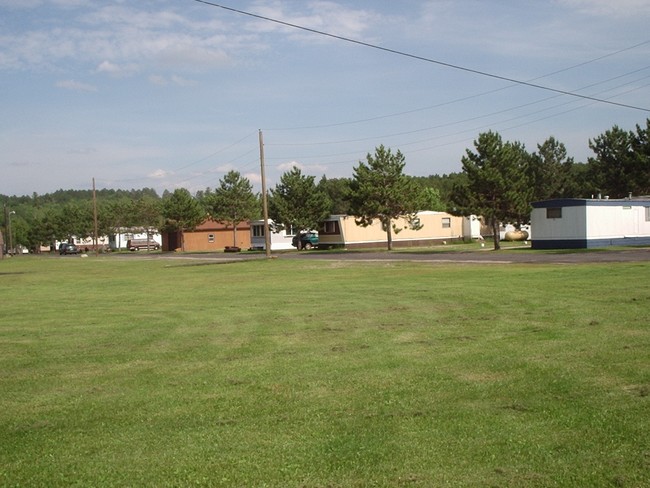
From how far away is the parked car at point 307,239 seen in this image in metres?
67.0

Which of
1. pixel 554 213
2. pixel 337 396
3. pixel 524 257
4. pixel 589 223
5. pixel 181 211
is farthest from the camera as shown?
pixel 181 211

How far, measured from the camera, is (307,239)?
6725 centimetres

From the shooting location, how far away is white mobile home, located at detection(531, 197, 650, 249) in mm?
42094

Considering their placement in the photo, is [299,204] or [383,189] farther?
[299,204]

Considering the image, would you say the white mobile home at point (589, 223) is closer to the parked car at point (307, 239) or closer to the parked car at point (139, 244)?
the parked car at point (307, 239)

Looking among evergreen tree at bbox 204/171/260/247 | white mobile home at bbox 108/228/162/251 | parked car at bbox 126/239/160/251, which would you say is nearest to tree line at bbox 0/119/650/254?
evergreen tree at bbox 204/171/260/247

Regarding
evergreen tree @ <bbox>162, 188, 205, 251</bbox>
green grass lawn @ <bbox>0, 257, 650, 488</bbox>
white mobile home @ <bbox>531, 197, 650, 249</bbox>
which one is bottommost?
green grass lawn @ <bbox>0, 257, 650, 488</bbox>

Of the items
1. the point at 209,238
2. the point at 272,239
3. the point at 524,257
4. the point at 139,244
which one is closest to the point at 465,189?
the point at 524,257

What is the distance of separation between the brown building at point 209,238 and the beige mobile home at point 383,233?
910 inches

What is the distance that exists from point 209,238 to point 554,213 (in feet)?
179

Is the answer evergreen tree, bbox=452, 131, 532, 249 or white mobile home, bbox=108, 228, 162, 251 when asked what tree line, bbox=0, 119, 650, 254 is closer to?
Result: evergreen tree, bbox=452, 131, 532, 249

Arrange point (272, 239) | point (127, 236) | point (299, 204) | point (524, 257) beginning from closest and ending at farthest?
1. point (524, 257)
2. point (299, 204)
3. point (272, 239)
4. point (127, 236)

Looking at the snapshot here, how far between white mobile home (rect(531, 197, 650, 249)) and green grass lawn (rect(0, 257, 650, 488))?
93.0 ft

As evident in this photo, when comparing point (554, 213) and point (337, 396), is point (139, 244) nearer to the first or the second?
point (554, 213)
